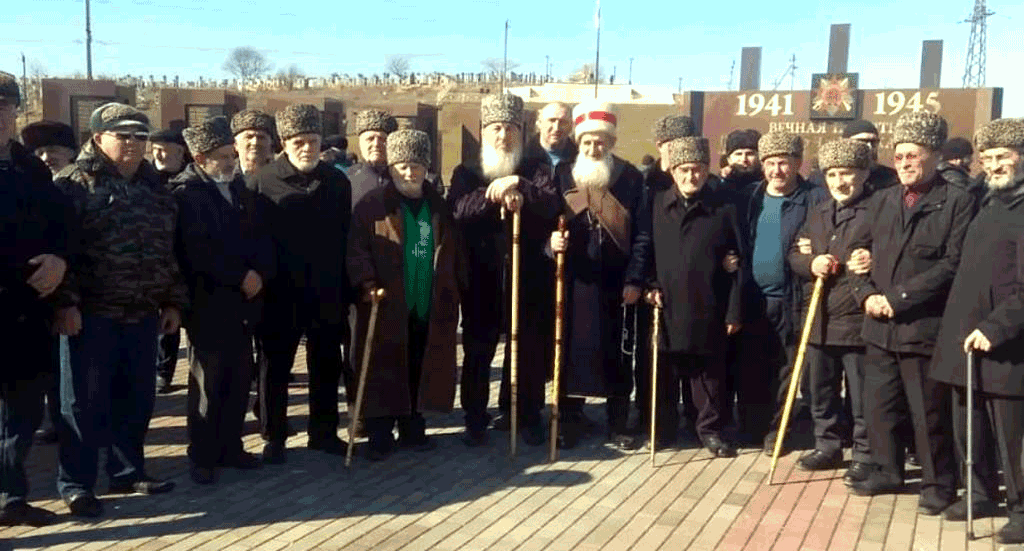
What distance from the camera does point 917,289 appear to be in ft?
16.6

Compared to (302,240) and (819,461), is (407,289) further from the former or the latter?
(819,461)

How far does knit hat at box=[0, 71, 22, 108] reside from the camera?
176 inches

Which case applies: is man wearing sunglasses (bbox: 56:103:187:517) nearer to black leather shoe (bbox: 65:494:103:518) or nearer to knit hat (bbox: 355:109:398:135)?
black leather shoe (bbox: 65:494:103:518)

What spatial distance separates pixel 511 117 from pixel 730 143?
2.14 meters

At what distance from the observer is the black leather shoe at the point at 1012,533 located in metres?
4.68

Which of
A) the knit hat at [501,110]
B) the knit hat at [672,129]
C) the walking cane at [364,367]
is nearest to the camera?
the walking cane at [364,367]

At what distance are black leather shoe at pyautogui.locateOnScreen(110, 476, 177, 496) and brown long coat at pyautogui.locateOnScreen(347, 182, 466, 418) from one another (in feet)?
4.38

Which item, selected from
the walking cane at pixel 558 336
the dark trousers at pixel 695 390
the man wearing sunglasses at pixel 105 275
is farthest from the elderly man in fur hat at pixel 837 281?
the man wearing sunglasses at pixel 105 275

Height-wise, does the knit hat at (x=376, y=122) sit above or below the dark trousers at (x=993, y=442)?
above

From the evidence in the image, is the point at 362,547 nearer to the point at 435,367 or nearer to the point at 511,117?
the point at 435,367

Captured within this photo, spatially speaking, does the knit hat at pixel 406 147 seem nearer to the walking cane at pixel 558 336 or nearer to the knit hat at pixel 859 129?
the walking cane at pixel 558 336

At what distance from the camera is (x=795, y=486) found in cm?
573

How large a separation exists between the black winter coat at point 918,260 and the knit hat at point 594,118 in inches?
75.2

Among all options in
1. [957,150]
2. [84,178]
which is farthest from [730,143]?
[84,178]
